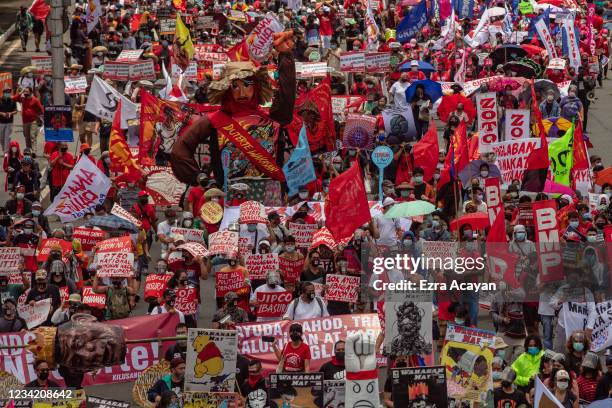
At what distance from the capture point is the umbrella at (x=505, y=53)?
121 feet

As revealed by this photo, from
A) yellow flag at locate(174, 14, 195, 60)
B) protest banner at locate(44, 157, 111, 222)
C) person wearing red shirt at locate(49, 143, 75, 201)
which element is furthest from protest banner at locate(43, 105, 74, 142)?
yellow flag at locate(174, 14, 195, 60)

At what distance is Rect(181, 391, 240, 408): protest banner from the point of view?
18562 millimetres

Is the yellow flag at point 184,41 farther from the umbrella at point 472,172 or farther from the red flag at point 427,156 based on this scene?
the umbrella at point 472,172

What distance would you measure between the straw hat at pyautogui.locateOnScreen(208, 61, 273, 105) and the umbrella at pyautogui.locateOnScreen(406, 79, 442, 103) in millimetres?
4372

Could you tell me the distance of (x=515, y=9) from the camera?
1758 inches

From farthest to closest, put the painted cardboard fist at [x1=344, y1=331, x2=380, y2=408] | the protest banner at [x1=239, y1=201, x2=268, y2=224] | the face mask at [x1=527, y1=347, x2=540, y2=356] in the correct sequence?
the protest banner at [x1=239, y1=201, x2=268, y2=224]
the face mask at [x1=527, y1=347, x2=540, y2=356]
the painted cardboard fist at [x1=344, y1=331, x2=380, y2=408]

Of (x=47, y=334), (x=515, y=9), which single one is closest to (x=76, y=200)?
(x=47, y=334)

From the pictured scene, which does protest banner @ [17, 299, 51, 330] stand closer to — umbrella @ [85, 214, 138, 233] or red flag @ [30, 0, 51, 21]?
umbrella @ [85, 214, 138, 233]

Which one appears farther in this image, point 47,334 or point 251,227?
point 251,227

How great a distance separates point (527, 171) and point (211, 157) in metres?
4.68

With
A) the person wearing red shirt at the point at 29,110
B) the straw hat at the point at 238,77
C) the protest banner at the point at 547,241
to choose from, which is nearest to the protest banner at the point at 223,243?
the protest banner at the point at 547,241

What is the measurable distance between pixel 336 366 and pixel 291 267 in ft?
11.1

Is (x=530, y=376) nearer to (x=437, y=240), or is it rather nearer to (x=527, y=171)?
(x=437, y=240)

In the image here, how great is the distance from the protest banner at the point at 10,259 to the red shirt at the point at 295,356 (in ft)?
13.4
